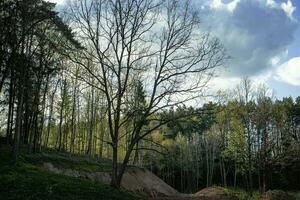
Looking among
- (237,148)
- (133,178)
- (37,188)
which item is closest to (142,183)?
(133,178)

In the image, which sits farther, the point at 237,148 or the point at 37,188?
the point at 237,148

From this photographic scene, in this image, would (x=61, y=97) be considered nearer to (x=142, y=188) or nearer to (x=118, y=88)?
(x=142, y=188)

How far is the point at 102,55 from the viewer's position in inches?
601

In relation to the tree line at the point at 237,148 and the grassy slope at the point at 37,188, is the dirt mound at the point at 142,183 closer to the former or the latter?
the tree line at the point at 237,148

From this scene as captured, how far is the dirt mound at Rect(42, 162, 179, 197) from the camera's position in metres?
20.7

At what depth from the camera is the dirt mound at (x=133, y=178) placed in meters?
20.7

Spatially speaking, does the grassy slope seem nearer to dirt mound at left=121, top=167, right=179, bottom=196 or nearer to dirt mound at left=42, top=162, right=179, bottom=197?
dirt mound at left=42, top=162, right=179, bottom=197

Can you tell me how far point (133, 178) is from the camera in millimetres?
29000

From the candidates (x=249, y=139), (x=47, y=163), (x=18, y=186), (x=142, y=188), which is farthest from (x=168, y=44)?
(x=249, y=139)

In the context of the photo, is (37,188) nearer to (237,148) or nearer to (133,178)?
(133,178)

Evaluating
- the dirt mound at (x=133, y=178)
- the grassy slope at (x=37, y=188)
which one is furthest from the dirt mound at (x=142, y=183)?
the grassy slope at (x=37, y=188)

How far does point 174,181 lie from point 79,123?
24.0m

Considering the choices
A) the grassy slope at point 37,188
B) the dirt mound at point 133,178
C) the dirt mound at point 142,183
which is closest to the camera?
the grassy slope at point 37,188

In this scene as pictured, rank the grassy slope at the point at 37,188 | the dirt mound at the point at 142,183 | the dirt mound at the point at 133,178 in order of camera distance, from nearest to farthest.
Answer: the grassy slope at the point at 37,188 → the dirt mound at the point at 133,178 → the dirt mound at the point at 142,183
